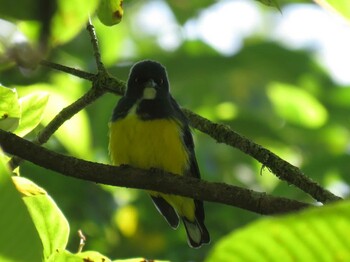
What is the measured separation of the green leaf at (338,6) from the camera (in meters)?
0.93

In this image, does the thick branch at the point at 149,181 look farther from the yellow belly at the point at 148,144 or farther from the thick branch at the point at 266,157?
the yellow belly at the point at 148,144

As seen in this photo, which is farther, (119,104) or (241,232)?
(119,104)

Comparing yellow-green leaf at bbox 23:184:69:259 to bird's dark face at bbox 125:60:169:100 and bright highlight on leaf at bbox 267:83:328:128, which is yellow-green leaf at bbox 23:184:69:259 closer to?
bird's dark face at bbox 125:60:169:100

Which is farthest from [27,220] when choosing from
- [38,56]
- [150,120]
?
[150,120]

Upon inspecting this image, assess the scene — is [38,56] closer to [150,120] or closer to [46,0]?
[46,0]

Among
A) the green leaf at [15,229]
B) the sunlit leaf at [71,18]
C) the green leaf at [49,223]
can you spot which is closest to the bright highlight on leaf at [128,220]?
the green leaf at [49,223]

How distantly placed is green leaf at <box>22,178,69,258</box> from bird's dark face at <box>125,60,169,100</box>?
2869 millimetres

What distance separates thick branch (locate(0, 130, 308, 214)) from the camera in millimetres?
2238

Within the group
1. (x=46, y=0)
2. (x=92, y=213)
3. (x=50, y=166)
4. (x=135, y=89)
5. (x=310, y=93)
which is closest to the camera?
(x=46, y=0)

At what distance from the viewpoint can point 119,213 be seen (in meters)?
5.52

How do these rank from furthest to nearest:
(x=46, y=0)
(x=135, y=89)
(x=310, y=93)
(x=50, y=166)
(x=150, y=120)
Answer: (x=310, y=93)
(x=135, y=89)
(x=150, y=120)
(x=50, y=166)
(x=46, y=0)

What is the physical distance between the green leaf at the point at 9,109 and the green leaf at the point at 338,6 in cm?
131

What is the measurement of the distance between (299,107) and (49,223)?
436 cm

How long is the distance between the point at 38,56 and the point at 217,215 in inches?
186
